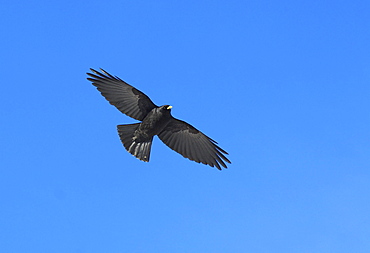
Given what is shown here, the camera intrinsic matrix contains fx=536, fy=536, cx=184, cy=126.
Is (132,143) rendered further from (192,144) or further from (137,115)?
(192,144)

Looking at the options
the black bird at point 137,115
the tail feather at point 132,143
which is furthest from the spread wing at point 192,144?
the tail feather at point 132,143

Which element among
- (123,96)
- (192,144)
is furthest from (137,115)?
(192,144)

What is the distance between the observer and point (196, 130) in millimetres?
19469

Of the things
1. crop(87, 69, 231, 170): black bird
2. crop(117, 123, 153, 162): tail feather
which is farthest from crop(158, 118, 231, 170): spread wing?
crop(117, 123, 153, 162): tail feather

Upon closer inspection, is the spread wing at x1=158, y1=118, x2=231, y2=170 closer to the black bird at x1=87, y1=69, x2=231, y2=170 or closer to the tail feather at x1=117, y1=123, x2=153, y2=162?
the black bird at x1=87, y1=69, x2=231, y2=170

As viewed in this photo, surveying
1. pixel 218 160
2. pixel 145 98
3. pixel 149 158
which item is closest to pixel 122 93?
pixel 145 98

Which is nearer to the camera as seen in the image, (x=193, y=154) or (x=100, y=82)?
(x=100, y=82)

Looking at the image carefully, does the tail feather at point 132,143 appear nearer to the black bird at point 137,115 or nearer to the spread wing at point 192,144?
the black bird at point 137,115

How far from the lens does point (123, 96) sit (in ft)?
60.6

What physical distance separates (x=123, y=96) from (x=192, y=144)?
314 cm

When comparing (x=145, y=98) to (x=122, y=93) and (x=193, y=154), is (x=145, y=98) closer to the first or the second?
(x=122, y=93)

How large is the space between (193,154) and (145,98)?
2776 mm

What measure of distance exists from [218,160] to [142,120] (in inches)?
123

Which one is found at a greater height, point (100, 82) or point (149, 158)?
point (100, 82)
